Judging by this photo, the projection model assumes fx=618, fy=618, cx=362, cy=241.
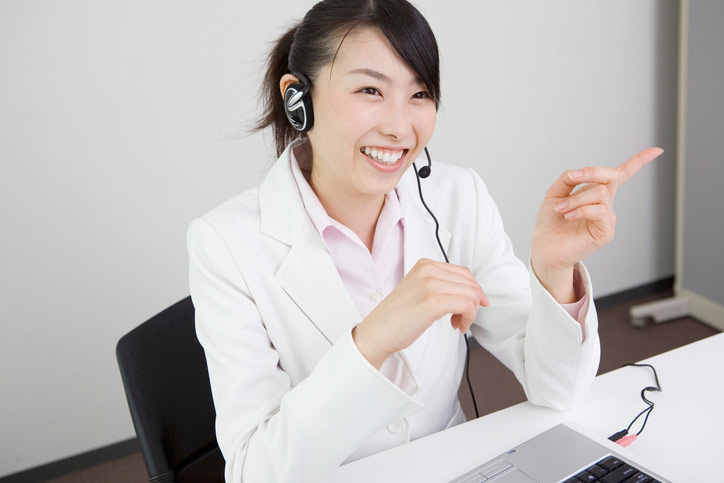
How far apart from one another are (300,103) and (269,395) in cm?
50

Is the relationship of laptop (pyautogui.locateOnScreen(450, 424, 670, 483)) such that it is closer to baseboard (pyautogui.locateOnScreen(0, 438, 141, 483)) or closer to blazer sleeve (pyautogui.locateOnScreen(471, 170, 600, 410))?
blazer sleeve (pyautogui.locateOnScreen(471, 170, 600, 410))

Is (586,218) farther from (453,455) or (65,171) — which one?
(65,171)

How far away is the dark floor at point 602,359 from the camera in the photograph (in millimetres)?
2227

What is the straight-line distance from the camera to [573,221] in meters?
0.95

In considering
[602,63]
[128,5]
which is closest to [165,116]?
[128,5]

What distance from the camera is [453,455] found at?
898mm

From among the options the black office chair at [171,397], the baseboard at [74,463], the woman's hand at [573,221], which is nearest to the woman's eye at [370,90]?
the woman's hand at [573,221]

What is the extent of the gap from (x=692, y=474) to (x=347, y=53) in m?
0.80

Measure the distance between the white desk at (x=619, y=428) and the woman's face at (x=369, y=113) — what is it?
440mm

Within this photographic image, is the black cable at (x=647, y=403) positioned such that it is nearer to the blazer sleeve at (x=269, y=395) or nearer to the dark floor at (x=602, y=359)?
the blazer sleeve at (x=269, y=395)

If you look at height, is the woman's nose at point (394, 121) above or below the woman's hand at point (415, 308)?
above

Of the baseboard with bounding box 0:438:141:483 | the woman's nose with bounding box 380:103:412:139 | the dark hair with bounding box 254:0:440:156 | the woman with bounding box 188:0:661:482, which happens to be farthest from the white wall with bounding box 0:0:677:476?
the woman's nose with bounding box 380:103:412:139

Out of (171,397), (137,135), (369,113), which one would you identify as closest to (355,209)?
(369,113)

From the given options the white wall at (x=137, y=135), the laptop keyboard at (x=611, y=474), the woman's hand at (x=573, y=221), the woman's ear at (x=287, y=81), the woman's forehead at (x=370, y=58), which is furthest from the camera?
the white wall at (x=137, y=135)
